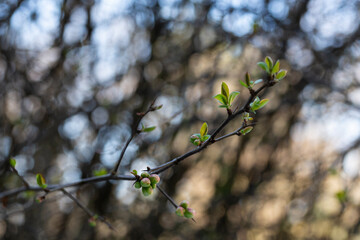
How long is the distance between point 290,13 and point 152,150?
5.73 feet

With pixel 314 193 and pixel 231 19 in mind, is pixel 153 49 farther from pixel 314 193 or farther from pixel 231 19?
pixel 314 193

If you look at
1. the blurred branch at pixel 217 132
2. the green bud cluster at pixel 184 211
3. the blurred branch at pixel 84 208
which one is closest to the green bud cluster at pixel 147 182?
the blurred branch at pixel 217 132

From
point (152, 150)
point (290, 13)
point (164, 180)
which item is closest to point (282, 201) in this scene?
point (164, 180)

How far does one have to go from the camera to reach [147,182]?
903 millimetres

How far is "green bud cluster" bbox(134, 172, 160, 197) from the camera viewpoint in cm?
91

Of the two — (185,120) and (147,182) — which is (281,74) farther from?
(185,120)

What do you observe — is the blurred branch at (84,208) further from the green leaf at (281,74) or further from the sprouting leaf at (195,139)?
the green leaf at (281,74)

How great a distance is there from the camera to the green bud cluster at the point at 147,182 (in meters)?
0.91

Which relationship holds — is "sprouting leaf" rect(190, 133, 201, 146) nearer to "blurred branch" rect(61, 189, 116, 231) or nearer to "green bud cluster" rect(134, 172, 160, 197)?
"green bud cluster" rect(134, 172, 160, 197)

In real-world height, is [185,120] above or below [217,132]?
above

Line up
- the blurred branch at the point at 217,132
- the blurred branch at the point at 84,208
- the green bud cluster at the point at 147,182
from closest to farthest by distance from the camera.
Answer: the blurred branch at the point at 217,132 < the green bud cluster at the point at 147,182 < the blurred branch at the point at 84,208

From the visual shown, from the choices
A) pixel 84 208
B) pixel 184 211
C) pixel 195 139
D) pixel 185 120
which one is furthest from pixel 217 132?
pixel 185 120

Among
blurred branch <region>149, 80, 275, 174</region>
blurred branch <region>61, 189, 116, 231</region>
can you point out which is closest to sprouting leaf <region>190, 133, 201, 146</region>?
blurred branch <region>149, 80, 275, 174</region>

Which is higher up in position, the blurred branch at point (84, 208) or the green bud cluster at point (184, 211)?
the blurred branch at point (84, 208)
